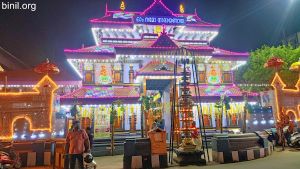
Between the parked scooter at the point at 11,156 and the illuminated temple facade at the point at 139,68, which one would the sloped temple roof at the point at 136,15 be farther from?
the parked scooter at the point at 11,156

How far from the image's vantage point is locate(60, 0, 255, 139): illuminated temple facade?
21.4m

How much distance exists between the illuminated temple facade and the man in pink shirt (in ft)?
35.7

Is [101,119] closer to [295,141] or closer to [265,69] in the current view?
[295,141]

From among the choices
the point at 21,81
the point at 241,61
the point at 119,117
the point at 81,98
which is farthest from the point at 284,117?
the point at 21,81

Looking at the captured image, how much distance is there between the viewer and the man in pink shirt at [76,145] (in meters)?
8.05

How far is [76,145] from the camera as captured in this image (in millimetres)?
8062

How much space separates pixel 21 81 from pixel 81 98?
1048 centimetres

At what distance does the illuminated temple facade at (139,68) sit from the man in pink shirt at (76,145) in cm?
1089

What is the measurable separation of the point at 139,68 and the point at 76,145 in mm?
16089

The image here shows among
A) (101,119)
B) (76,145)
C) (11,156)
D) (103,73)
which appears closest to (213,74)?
(103,73)

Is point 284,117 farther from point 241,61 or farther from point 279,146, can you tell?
point 241,61

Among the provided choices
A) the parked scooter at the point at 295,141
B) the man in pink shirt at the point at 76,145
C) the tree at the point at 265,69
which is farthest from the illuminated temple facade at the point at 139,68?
the man in pink shirt at the point at 76,145

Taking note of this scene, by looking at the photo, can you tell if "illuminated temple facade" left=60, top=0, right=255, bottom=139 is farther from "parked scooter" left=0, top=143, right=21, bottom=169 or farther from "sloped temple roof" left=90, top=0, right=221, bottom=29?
"parked scooter" left=0, top=143, right=21, bottom=169

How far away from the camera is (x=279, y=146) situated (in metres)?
15.6
